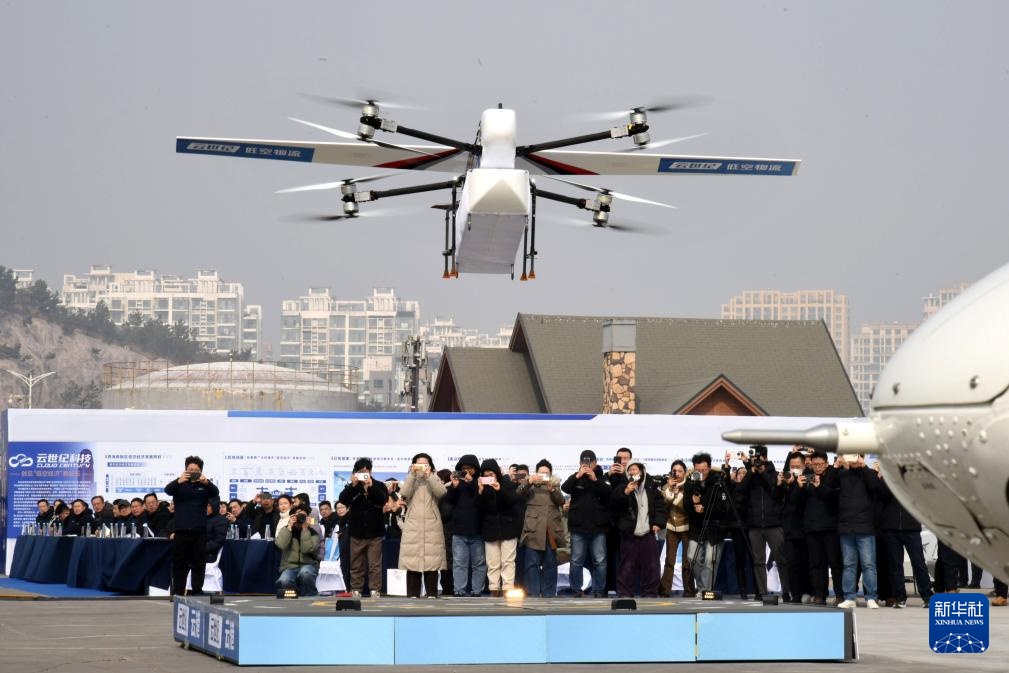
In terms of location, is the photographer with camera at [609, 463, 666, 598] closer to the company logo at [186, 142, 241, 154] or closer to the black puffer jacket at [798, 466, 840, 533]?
the black puffer jacket at [798, 466, 840, 533]

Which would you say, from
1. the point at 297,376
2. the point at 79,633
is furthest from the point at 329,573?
the point at 297,376

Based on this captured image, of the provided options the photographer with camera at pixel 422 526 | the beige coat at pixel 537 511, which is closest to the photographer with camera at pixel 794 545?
the beige coat at pixel 537 511

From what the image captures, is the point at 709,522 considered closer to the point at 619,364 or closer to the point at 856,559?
the point at 856,559

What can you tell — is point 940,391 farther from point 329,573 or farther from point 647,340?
point 647,340

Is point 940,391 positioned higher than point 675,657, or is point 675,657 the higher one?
point 940,391

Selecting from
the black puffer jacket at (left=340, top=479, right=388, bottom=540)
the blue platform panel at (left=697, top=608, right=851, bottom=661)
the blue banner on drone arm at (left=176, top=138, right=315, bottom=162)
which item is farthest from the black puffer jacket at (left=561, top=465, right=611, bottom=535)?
the blue banner on drone arm at (left=176, top=138, right=315, bottom=162)

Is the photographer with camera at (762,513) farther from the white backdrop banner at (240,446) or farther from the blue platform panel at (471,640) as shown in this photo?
the blue platform panel at (471,640)

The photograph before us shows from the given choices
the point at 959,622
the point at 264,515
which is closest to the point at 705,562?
the point at 264,515
